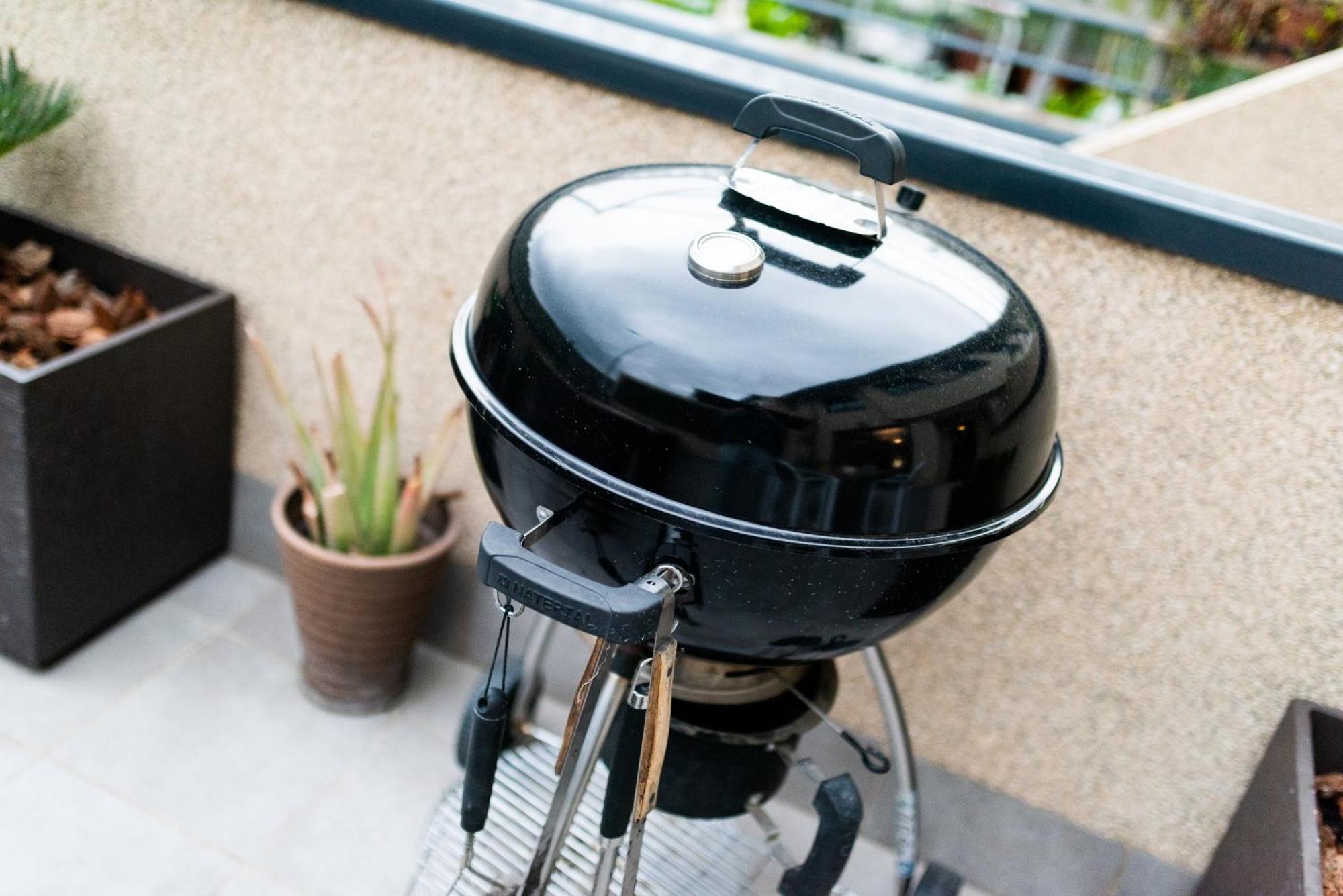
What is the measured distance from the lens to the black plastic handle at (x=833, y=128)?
1162 mm

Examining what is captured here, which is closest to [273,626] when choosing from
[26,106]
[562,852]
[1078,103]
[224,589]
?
[224,589]

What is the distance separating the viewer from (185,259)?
227 cm

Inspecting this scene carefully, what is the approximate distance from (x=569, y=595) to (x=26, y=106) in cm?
175

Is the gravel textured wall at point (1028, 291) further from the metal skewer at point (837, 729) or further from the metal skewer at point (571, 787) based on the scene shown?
the metal skewer at point (571, 787)

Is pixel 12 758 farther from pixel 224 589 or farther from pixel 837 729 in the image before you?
pixel 837 729

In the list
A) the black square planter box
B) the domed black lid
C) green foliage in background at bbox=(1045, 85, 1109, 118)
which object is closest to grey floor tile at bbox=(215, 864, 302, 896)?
the black square planter box

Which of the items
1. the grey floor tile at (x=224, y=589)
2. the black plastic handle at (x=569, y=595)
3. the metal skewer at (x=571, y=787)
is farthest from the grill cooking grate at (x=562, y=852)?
the grey floor tile at (x=224, y=589)

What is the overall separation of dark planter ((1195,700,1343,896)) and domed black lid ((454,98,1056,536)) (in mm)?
710

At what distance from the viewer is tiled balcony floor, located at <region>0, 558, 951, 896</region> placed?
182 cm

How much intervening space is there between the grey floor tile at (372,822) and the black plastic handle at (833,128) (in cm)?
143

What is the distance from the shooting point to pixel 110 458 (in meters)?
2.04

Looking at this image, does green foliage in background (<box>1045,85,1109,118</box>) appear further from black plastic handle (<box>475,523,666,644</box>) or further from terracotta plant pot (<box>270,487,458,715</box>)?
black plastic handle (<box>475,523,666,644</box>)

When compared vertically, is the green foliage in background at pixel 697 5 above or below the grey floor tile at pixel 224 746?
above

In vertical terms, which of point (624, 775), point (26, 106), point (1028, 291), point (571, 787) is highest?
point (1028, 291)
